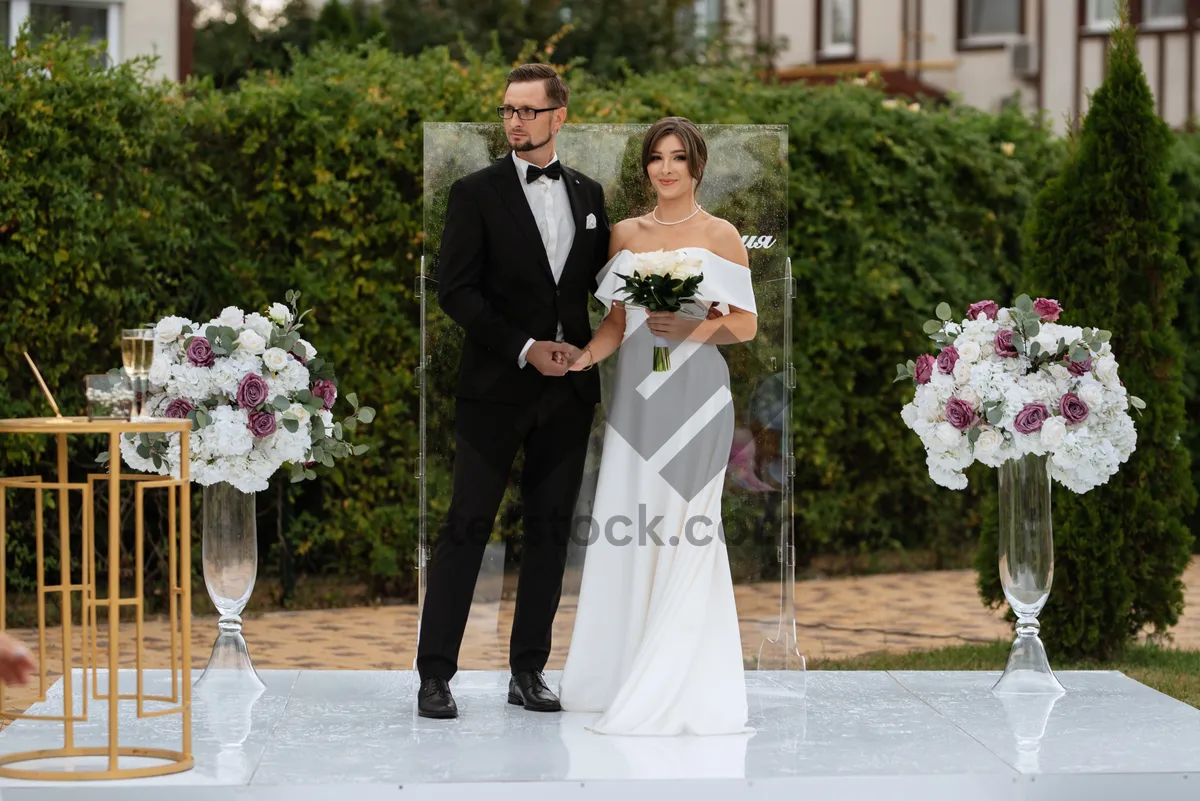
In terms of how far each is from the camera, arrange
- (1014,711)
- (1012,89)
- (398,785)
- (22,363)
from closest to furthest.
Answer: (398,785) → (1014,711) → (22,363) → (1012,89)

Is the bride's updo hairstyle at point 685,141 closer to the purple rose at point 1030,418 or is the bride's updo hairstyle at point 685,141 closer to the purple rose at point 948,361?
the purple rose at point 948,361

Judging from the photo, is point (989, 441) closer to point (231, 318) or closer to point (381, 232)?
point (231, 318)

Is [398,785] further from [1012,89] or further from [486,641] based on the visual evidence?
[1012,89]

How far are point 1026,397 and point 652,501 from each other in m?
1.50

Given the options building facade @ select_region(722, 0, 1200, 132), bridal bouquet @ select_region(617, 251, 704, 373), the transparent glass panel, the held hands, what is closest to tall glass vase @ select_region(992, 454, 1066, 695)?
the transparent glass panel

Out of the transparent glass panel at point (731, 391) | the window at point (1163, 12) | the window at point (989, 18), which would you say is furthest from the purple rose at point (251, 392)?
the window at point (989, 18)

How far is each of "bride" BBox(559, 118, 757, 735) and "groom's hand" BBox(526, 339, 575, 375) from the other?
0.18ft

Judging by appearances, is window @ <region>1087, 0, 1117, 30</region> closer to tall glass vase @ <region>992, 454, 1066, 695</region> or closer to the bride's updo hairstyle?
tall glass vase @ <region>992, 454, 1066, 695</region>

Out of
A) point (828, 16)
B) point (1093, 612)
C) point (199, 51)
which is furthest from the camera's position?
point (828, 16)

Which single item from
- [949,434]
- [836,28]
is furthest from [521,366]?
[836,28]

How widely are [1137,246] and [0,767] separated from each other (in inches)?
204

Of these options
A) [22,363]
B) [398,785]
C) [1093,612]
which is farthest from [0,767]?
[1093,612]

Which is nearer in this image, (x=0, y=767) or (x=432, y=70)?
(x=0, y=767)

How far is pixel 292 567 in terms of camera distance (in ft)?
29.2
